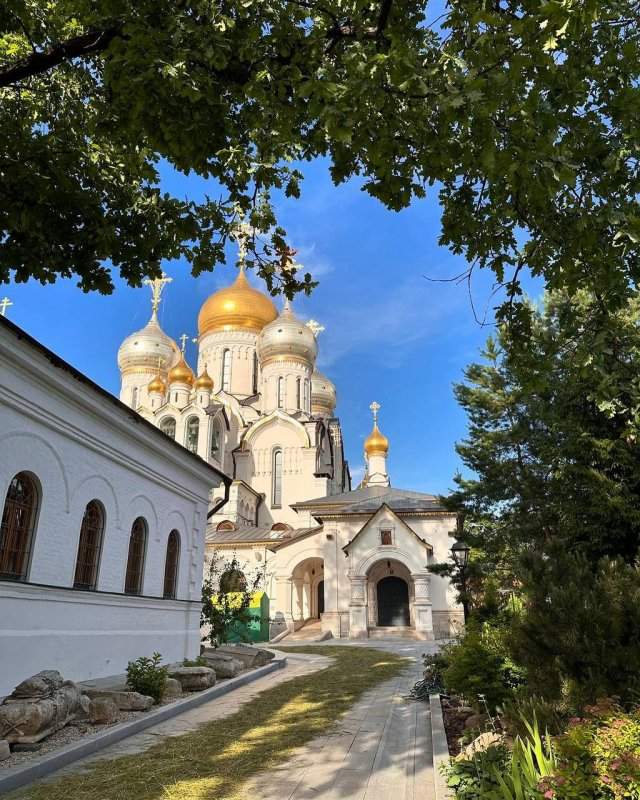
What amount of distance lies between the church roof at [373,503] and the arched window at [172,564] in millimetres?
12410

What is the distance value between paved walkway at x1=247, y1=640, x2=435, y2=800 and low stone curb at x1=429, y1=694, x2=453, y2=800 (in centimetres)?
10

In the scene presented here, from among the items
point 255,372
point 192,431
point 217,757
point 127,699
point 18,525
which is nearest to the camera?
point 217,757

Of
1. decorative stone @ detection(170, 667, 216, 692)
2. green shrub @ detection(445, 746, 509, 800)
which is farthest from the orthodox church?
green shrub @ detection(445, 746, 509, 800)

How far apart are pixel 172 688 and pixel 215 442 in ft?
102

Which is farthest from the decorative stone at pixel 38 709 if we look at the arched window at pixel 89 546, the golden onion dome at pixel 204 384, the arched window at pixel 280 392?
the arched window at pixel 280 392

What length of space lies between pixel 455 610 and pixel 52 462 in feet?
72.1

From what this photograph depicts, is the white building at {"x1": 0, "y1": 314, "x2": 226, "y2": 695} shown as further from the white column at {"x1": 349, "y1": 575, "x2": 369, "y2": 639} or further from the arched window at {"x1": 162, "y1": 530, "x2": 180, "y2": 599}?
the white column at {"x1": 349, "y1": 575, "x2": 369, "y2": 639}

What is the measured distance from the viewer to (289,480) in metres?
39.9

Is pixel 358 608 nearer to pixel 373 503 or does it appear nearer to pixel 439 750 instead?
pixel 373 503

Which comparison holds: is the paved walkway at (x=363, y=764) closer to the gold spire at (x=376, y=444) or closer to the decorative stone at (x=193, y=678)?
the decorative stone at (x=193, y=678)

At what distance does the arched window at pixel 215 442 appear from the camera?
3883cm

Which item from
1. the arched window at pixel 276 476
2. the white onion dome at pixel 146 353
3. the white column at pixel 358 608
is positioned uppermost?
the white onion dome at pixel 146 353

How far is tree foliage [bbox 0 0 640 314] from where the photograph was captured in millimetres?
3830

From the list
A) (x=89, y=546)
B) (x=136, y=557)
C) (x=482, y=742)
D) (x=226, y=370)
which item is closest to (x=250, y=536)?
(x=226, y=370)
